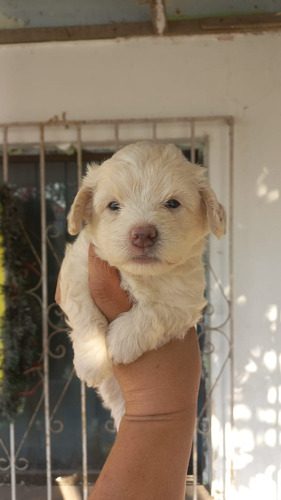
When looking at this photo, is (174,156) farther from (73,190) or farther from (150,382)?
(73,190)

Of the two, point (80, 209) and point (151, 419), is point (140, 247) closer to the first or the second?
point (80, 209)

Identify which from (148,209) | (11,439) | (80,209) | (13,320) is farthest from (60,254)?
(148,209)

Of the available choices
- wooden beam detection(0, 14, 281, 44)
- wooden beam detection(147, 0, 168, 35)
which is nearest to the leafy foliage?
wooden beam detection(0, 14, 281, 44)

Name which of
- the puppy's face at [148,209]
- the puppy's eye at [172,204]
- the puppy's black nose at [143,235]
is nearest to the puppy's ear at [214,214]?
the puppy's face at [148,209]

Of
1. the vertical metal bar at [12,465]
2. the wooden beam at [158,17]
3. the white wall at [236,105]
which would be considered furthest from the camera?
the vertical metal bar at [12,465]

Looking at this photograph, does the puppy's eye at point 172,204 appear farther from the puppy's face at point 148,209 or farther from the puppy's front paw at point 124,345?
the puppy's front paw at point 124,345
